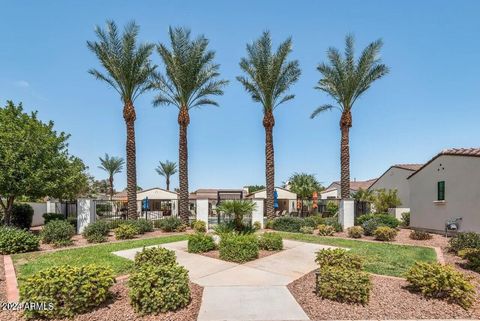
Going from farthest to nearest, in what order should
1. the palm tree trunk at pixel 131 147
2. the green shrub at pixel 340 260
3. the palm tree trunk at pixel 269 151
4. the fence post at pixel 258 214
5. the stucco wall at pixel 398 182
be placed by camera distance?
1. the stucco wall at pixel 398 182
2. the palm tree trunk at pixel 269 151
3. the palm tree trunk at pixel 131 147
4. the fence post at pixel 258 214
5. the green shrub at pixel 340 260

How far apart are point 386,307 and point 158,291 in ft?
13.5

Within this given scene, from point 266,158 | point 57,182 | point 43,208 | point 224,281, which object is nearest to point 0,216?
point 43,208

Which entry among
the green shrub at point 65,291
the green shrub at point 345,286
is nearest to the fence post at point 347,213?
the green shrub at point 345,286

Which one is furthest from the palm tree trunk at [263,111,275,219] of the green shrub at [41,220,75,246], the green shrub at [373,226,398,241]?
the green shrub at [41,220,75,246]

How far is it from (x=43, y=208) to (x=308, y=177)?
85.2ft

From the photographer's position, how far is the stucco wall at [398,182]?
92.2 feet

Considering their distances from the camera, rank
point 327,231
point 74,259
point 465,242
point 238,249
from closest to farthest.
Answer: point 238,249
point 74,259
point 465,242
point 327,231

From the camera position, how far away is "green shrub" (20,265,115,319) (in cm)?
476

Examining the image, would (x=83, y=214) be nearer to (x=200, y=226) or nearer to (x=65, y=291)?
(x=200, y=226)

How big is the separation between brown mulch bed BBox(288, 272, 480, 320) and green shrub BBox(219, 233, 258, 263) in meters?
2.70

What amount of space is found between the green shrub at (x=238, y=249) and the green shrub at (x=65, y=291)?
4125 mm

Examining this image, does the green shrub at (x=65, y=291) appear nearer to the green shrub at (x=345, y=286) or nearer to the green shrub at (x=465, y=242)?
the green shrub at (x=345, y=286)

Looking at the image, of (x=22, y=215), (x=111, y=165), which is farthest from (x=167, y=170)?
(x=22, y=215)

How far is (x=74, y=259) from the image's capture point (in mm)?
8969
